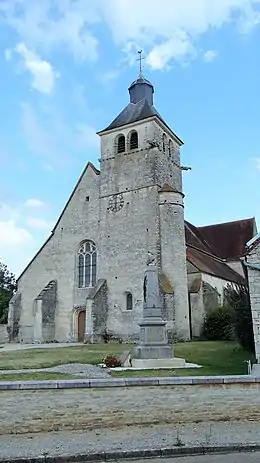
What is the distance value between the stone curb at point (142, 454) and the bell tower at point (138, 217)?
17.3 m

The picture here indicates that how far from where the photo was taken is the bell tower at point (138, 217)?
79.8ft

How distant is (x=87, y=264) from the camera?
91.7 ft

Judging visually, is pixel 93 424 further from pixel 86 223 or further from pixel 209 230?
pixel 209 230

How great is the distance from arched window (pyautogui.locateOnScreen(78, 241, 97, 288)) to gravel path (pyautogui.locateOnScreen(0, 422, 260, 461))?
69.8ft

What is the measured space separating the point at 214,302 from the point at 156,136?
38.7 ft

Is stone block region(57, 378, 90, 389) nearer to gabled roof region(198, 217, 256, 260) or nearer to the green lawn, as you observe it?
the green lawn

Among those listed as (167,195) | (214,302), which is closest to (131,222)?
(167,195)

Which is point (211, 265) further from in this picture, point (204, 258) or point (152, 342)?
point (152, 342)

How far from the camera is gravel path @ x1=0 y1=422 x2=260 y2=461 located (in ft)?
17.0

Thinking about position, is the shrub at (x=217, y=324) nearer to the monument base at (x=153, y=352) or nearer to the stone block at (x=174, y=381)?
the monument base at (x=153, y=352)

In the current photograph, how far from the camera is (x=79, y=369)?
35.6 ft

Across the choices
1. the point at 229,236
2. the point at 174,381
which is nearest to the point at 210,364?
the point at 174,381

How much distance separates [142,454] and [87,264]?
75.6ft

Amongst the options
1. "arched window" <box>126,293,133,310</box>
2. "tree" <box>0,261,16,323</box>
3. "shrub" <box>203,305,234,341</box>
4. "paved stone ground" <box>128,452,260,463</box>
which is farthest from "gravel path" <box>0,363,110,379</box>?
"tree" <box>0,261,16,323</box>
